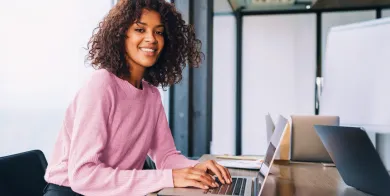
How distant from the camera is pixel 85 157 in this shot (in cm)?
104

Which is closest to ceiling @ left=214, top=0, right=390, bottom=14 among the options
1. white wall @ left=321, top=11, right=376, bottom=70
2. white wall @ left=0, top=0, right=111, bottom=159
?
white wall @ left=321, top=11, right=376, bottom=70

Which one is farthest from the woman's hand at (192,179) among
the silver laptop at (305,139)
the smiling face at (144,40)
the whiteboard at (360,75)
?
the whiteboard at (360,75)

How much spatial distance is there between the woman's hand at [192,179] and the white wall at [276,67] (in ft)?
13.7

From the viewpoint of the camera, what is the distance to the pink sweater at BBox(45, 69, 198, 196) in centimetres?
104

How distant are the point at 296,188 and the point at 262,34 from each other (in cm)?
421

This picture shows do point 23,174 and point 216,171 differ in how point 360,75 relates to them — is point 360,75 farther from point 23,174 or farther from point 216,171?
point 23,174

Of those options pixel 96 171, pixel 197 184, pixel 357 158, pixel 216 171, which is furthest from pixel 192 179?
pixel 357 158

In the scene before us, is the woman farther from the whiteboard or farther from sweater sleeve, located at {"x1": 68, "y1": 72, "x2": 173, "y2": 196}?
the whiteboard

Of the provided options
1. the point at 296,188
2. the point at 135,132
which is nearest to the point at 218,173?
the point at 296,188

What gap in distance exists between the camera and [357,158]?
96cm

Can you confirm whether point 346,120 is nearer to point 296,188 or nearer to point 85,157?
point 296,188

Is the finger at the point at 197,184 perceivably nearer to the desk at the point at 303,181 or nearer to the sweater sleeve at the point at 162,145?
the desk at the point at 303,181

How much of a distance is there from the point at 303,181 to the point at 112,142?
661 millimetres

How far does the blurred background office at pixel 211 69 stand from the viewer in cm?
156
